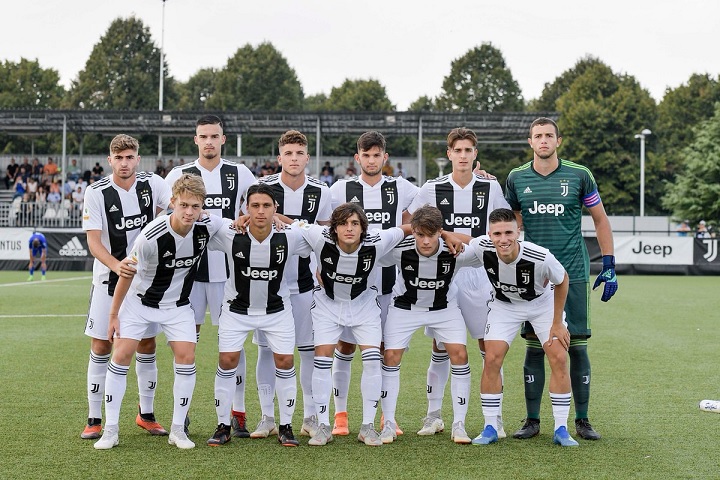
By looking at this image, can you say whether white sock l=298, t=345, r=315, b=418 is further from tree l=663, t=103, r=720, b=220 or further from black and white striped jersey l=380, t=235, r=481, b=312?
tree l=663, t=103, r=720, b=220

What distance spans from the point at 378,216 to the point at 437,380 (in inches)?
52.0

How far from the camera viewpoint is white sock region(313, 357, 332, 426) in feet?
19.6

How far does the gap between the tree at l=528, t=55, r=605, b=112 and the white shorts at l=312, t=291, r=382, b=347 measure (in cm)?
5830

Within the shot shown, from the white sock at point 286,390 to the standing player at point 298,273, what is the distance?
259 mm

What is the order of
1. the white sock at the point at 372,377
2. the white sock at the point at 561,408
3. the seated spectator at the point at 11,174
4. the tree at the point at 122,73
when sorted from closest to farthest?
the white sock at the point at 561,408 → the white sock at the point at 372,377 → the seated spectator at the point at 11,174 → the tree at the point at 122,73

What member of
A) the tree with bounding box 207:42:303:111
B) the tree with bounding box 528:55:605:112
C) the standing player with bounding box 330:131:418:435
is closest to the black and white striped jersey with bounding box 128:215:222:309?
the standing player with bounding box 330:131:418:435

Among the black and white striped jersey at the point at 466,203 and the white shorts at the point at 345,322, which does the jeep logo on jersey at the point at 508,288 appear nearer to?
the black and white striped jersey at the point at 466,203

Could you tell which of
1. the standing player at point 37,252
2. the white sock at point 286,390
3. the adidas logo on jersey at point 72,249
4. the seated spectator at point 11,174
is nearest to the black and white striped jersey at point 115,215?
the white sock at point 286,390

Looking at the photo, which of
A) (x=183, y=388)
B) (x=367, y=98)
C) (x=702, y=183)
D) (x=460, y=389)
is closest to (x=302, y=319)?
(x=183, y=388)

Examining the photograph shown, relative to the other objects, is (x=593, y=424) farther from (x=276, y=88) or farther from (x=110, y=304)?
(x=276, y=88)

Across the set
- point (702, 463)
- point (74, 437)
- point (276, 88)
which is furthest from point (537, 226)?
point (276, 88)

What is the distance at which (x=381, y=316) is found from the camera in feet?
21.4

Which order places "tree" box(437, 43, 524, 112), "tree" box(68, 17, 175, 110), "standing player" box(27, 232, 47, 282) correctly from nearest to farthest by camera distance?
"standing player" box(27, 232, 47, 282) → "tree" box(437, 43, 524, 112) → "tree" box(68, 17, 175, 110)

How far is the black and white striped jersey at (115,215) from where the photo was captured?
624 centimetres
